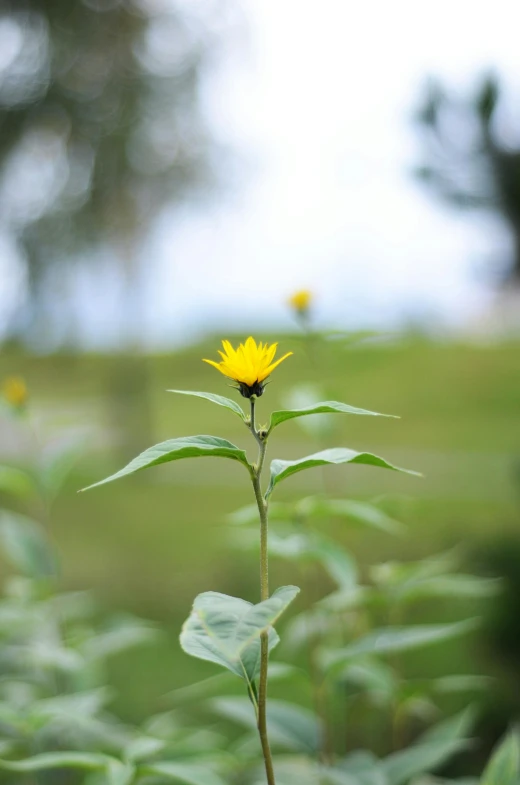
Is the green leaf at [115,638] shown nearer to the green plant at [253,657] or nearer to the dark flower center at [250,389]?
the green plant at [253,657]

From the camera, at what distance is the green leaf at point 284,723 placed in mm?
656

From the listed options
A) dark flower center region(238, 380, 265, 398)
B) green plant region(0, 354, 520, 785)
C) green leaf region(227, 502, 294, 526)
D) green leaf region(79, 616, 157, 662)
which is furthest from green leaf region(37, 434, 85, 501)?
dark flower center region(238, 380, 265, 398)

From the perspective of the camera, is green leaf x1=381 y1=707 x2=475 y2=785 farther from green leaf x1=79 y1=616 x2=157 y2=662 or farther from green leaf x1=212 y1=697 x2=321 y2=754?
green leaf x1=79 y1=616 x2=157 y2=662

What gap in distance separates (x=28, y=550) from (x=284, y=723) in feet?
1.31

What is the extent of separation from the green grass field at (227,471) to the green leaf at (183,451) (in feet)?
1.25

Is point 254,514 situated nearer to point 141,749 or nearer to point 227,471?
point 141,749

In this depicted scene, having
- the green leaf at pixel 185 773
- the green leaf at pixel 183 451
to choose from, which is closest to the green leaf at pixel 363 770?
the green leaf at pixel 185 773

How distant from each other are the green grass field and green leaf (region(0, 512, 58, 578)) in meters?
0.14

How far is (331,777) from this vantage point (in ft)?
1.88

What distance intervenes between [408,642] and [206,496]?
9.55 feet

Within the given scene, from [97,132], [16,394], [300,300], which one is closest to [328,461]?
[300,300]

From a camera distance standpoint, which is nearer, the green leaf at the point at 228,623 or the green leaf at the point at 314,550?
the green leaf at the point at 228,623

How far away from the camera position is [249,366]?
0.40 meters

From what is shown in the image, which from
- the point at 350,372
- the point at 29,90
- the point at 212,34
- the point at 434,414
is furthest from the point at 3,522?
the point at 350,372
